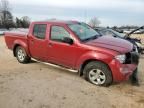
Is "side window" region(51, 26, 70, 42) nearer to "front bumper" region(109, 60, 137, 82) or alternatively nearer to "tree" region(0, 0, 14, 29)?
"front bumper" region(109, 60, 137, 82)

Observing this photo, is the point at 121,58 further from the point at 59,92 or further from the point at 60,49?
the point at 60,49

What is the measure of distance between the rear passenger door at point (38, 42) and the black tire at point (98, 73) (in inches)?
69.4

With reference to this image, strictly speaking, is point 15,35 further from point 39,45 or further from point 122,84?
point 122,84

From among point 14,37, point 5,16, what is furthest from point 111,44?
point 5,16

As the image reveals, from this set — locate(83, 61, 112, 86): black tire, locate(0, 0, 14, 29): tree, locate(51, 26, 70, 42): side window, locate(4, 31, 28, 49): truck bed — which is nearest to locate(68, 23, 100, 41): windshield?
locate(51, 26, 70, 42): side window

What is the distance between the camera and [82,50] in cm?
602

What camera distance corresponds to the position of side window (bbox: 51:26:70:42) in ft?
21.2

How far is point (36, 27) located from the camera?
745 centimetres

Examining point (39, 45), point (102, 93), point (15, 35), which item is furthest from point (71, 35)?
point (15, 35)

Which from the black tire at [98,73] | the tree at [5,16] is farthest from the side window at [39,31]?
the tree at [5,16]

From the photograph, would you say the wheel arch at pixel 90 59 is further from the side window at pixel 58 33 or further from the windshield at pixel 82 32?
the side window at pixel 58 33

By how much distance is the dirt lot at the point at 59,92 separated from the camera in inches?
186

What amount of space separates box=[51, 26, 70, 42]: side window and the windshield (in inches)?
9.5

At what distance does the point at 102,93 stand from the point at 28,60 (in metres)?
3.75
